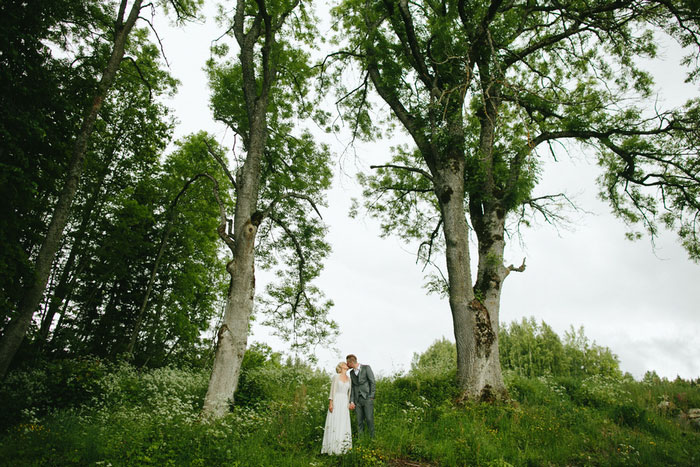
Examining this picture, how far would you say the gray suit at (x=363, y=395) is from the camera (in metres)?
6.68

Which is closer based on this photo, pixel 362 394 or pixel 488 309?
pixel 362 394

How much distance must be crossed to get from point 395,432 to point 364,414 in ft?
3.37

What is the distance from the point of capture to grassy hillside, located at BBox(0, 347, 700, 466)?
524 centimetres

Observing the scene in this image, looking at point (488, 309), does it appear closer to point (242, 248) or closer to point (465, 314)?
point (465, 314)

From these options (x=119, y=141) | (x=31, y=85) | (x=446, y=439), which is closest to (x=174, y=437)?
(x=446, y=439)

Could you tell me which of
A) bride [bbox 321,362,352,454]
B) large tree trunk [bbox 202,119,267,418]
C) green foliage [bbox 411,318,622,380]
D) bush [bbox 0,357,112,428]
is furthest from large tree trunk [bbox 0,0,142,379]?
green foliage [bbox 411,318,622,380]

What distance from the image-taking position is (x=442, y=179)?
31.3ft

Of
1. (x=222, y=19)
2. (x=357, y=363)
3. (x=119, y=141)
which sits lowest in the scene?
(x=357, y=363)

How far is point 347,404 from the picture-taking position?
6.52 m

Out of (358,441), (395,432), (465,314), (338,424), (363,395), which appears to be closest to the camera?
(358,441)

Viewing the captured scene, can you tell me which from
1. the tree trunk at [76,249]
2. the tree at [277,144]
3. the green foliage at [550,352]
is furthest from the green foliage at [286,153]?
the green foliage at [550,352]

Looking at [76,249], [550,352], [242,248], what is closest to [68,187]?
[242,248]

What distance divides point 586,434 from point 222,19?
1574 centimetres

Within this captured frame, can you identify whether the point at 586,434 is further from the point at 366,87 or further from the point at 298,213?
the point at 366,87
